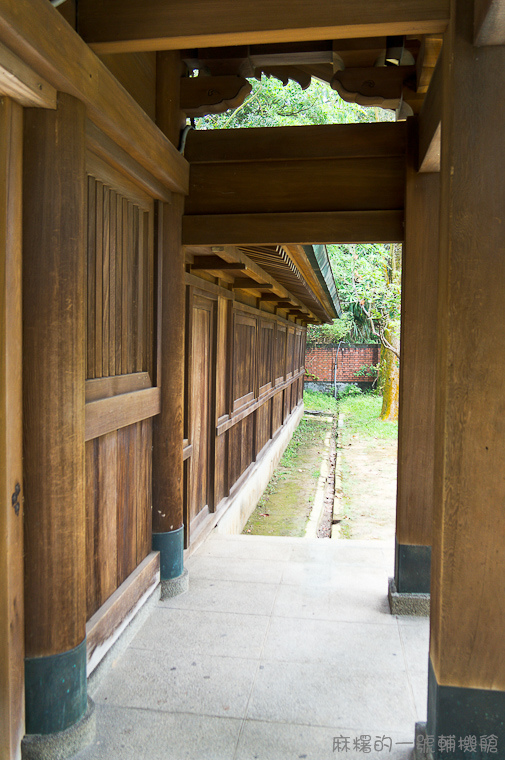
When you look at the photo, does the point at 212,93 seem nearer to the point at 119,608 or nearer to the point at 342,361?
the point at 119,608

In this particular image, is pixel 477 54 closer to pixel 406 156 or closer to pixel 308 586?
pixel 406 156

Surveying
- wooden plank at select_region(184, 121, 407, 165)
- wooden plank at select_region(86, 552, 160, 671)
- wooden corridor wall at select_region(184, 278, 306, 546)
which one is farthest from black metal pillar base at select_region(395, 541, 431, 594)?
wooden plank at select_region(184, 121, 407, 165)

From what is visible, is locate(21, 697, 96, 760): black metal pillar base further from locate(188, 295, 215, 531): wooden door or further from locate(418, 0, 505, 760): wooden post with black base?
locate(188, 295, 215, 531): wooden door

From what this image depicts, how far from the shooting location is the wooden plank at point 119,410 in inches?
101

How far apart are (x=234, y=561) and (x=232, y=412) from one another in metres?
2.36

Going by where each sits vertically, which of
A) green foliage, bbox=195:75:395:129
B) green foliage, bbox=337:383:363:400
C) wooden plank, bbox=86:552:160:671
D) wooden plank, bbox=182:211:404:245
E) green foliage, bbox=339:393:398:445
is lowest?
green foliage, bbox=339:393:398:445

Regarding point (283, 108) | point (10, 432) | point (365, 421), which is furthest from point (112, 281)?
point (365, 421)

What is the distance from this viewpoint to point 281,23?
2180mm

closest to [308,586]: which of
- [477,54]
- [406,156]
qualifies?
[406,156]

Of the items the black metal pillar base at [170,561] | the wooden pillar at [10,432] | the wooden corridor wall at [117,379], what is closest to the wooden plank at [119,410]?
the wooden corridor wall at [117,379]

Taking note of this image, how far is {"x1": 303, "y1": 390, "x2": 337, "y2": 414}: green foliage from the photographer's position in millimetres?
22203

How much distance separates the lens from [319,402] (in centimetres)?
2375

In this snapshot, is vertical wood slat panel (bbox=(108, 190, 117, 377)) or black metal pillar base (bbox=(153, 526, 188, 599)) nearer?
vertical wood slat panel (bbox=(108, 190, 117, 377))

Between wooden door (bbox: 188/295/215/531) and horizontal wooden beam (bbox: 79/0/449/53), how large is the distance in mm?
2485
